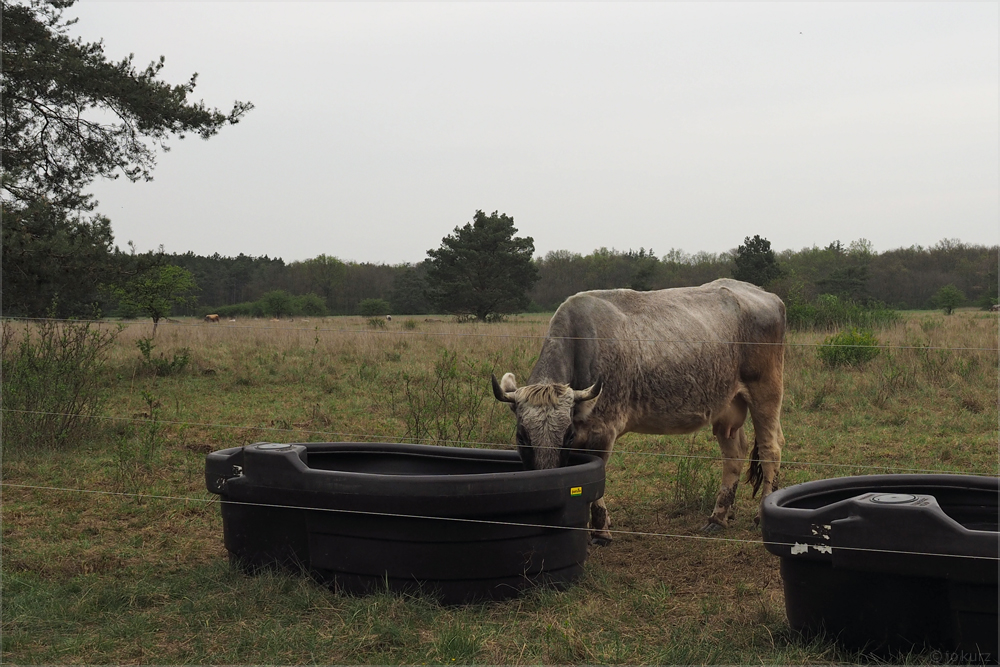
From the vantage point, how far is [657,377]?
595cm

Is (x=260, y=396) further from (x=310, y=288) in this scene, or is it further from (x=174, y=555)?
(x=310, y=288)

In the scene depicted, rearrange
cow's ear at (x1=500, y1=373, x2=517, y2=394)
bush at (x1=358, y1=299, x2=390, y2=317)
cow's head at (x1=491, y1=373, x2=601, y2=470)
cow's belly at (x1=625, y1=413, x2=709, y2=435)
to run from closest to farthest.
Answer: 1. cow's head at (x1=491, y1=373, x2=601, y2=470)
2. cow's ear at (x1=500, y1=373, x2=517, y2=394)
3. cow's belly at (x1=625, y1=413, x2=709, y2=435)
4. bush at (x1=358, y1=299, x2=390, y2=317)

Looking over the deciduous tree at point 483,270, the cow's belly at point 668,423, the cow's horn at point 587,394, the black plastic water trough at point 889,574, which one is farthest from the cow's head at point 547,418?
the deciduous tree at point 483,270

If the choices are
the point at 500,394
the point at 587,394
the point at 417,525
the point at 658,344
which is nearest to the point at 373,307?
the point at 658,344

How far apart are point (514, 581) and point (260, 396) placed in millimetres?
8150

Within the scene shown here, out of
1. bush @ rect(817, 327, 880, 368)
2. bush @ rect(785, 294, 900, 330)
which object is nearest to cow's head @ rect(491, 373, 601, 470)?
bush @ rect(817, 327, 880, 368)

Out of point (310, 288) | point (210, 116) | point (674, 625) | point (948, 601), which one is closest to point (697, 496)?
point (674, 625)

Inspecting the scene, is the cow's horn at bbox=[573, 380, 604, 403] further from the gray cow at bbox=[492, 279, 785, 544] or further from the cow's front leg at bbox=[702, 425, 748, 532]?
the cow's front leg at bbox=[702, 425, 748, 532]

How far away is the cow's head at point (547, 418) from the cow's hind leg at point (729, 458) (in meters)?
1.78

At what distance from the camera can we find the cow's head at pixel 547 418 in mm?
4824

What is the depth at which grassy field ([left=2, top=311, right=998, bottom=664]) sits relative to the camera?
3.56 m

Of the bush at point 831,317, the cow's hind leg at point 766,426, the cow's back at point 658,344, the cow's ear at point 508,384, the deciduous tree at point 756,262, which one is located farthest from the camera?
the deciduous tree at point 756,262

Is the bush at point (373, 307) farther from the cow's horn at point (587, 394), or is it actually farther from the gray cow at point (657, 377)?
the cow's horn at point (587, 394)

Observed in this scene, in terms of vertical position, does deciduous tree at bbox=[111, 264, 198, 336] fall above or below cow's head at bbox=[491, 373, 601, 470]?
above
